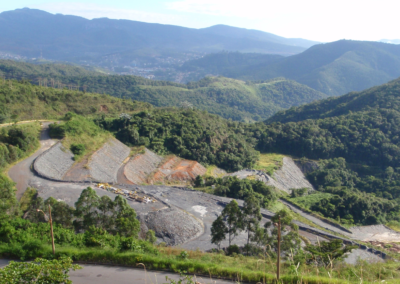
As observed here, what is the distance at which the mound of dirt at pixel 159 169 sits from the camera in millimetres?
39750

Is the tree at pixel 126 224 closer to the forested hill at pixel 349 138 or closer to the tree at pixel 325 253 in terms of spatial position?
the tree at pixel 325 253

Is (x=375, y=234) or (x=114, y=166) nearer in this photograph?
(x=375, y=234)

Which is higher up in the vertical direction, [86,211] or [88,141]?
[86,211]

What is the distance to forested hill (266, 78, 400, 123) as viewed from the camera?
74562 mm

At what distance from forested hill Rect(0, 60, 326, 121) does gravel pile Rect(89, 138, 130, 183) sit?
69186mm

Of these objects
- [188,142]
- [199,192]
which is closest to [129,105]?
[188,142]

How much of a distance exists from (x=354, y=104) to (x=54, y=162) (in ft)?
242

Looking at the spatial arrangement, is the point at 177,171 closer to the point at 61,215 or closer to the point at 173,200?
the point at 173,200

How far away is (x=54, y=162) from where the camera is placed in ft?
112

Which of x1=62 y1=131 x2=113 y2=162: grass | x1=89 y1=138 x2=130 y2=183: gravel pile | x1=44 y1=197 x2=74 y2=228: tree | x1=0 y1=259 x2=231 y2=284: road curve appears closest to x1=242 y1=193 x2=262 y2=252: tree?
x1=0 y1=259 x2=231 y2=284: road curve

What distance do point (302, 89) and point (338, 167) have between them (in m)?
145

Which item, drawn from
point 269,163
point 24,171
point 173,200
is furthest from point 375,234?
point 24,171

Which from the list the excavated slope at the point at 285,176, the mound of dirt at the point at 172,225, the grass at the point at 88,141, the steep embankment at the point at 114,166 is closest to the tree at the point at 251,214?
the mound of dirt at the point at 172,225

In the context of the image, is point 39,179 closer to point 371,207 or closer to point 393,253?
point 393,253
